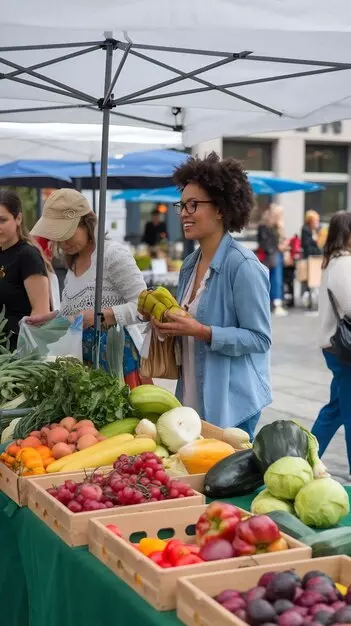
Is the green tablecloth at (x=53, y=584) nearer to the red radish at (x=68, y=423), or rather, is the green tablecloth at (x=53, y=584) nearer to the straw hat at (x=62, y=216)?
the red radish at (x=68, y=423)

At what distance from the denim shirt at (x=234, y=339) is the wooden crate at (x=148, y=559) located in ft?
4.31

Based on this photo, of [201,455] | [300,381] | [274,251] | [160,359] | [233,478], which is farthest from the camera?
[274,251]

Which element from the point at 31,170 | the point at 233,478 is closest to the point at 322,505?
the point at 233,478

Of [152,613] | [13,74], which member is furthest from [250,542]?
[13,74]

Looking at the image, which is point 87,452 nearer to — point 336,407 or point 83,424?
point 83,424

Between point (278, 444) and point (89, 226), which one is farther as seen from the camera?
point (89, 226)

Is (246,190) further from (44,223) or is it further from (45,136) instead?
(45,136)

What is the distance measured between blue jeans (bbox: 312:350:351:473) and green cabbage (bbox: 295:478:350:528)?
303 cm

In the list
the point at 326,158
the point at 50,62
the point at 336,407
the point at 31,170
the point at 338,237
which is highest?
the point at 326,158

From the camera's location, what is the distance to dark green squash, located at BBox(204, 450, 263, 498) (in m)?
3.14

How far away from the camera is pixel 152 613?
2.19 metres

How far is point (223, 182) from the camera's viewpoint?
4.05m

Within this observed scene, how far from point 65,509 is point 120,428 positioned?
103 cm

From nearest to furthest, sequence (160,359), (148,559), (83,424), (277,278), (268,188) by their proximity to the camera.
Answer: (148,559), (83,424), (160,359), (268,188), (277,278)
